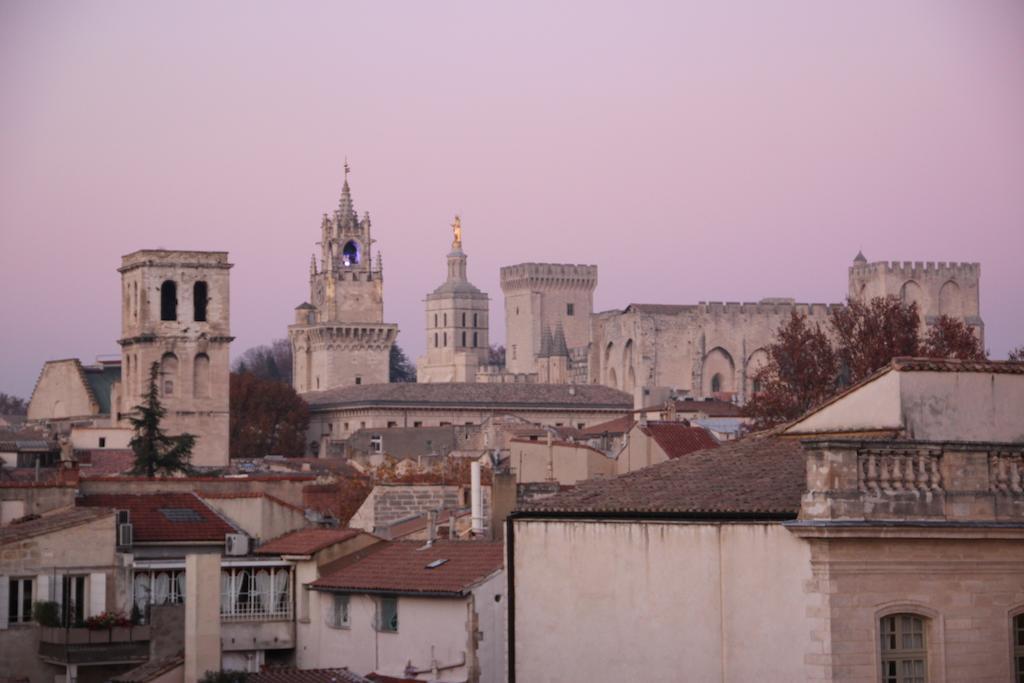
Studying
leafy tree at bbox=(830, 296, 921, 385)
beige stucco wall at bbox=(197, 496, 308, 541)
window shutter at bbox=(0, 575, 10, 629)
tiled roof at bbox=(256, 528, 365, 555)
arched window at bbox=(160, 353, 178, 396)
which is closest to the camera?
window shutter at bbox=(0, 575, 10, 629)

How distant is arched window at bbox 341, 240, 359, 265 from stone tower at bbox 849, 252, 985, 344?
103 feet

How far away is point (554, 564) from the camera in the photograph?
21734 mm

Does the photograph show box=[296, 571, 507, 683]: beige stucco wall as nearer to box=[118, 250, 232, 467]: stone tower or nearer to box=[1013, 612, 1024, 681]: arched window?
box=[1013, 612, 1024, 681]: arched window

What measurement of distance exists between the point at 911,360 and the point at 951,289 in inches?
5268

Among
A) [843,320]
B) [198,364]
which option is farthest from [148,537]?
[198,364]

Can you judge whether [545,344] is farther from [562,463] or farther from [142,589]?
[142,589]

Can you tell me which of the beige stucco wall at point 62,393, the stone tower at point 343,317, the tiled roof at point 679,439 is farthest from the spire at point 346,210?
the tiled roof at point 679,439

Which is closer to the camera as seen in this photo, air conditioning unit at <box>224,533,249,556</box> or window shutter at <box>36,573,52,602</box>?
window shutter at <box>36,573,52,602</box>

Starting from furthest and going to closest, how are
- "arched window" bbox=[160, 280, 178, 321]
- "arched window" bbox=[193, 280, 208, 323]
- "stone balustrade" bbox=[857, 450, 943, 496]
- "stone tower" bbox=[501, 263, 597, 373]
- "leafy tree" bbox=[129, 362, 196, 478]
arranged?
"stone tower" bbox=[501, 263, 597, 373], "arched window" bbox=[193, 280, 208, 323], "arched window" bbox=[160, 280, 178, 321], "leafy tree" bbox=[129, 362, 196, 478], "stone balustrade" bbox=[857, 450, 943, 496]

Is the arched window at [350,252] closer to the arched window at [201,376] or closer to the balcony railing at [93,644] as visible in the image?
the arched window at [201,376]

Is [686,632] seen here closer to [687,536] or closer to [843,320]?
[687,536]

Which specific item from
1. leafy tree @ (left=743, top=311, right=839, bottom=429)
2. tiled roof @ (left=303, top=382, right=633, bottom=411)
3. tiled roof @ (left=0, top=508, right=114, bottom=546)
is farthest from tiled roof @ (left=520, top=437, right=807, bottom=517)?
tiled roof @ (left=303, top=382, right=633, bottom=411)

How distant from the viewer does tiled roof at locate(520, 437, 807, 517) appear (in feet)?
65.5

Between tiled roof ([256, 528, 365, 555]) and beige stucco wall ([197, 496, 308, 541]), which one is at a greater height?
beige stucco wall ([197, 496, 308, 541])
